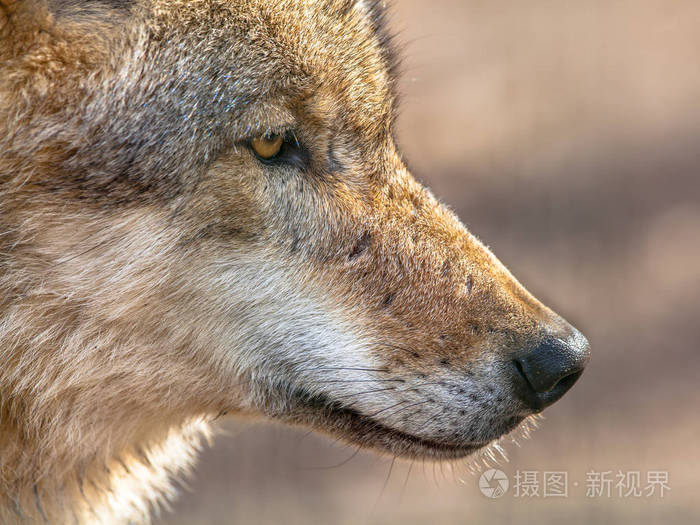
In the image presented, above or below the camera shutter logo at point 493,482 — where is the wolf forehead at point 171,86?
above

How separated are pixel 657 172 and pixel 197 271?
5854mm

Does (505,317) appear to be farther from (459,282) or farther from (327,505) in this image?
(327,505)

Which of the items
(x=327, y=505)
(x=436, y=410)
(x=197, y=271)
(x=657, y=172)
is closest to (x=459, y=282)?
(x=436, y=410)

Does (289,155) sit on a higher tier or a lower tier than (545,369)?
higher

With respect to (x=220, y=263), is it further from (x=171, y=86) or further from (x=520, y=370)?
(x=520, y=370)

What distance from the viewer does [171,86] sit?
108 inches

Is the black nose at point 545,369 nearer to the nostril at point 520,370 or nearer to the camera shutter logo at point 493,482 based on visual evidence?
the nostril at point 520,370

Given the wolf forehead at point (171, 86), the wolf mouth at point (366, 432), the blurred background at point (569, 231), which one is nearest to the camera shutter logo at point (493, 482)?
the blurred background at point (569, 231)

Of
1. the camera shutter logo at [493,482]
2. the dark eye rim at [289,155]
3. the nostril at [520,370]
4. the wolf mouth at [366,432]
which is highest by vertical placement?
the dark eye rim at [289,155]

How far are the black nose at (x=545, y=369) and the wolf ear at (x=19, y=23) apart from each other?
1606 millimetres

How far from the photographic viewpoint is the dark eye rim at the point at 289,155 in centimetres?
280

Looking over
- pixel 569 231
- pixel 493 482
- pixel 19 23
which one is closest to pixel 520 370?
pixel 19 23

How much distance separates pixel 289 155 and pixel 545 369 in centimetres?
97

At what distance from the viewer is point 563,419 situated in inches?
255
